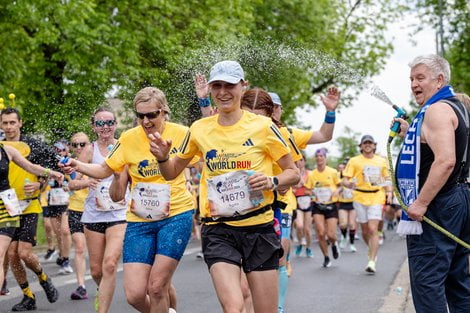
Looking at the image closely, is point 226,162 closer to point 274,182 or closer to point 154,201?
point 274,182

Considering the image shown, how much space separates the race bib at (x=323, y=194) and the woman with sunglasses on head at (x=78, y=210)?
6.50 meters

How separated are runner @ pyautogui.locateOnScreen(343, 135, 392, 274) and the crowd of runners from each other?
18.6ft

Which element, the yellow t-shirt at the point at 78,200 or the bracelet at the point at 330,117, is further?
the yellow t-shirt at the point at 78,200

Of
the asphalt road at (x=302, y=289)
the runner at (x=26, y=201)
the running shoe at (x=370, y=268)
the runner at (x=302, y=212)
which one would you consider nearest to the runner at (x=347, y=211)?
the runner at (x=302, y=212)

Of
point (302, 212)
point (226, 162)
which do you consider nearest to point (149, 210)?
point (226, 162)

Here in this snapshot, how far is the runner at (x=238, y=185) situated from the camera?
20.0ft

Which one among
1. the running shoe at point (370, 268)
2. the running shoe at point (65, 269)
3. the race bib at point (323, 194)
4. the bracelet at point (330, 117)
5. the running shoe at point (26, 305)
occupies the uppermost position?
the bracelet at point (330, 117)

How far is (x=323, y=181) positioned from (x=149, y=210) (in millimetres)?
12113

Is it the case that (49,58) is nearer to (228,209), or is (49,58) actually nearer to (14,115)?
(14,115)

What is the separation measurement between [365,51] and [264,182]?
3958 centimetres

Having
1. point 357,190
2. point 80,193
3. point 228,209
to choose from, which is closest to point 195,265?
point 357,190

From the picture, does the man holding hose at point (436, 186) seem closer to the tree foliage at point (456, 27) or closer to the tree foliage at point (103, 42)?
the tree foliage at point (103, 42)

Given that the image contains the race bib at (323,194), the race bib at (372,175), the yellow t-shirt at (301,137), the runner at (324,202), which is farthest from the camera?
the race bib at (323,194)

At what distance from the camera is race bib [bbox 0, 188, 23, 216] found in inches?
378
